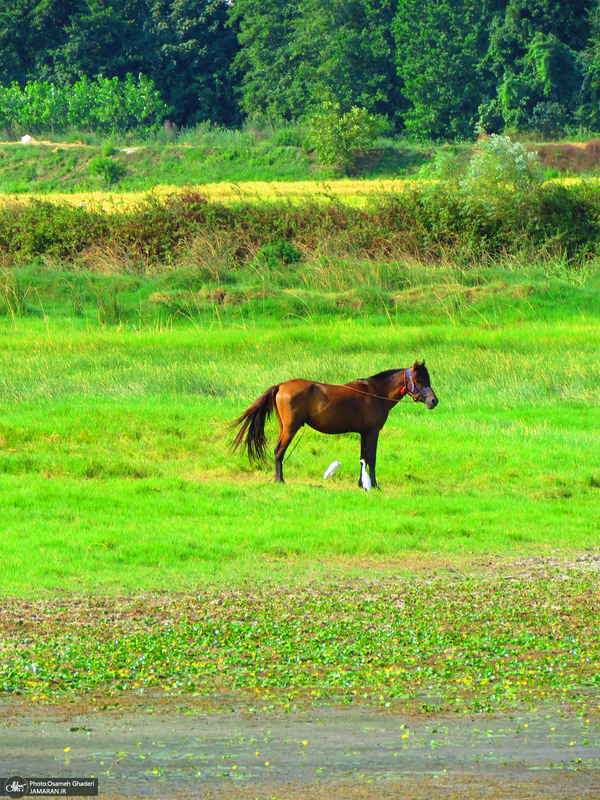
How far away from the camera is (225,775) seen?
4.97 metres

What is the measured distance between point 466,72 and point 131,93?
65.3ft

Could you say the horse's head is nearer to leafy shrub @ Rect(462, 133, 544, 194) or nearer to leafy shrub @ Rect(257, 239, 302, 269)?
leafy shrub @ Rect(257, 239, 302, 269)

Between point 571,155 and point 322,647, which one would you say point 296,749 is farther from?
point 571,155


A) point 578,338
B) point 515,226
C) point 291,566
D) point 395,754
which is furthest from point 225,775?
point 515,226

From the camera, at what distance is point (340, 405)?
38.2 feet

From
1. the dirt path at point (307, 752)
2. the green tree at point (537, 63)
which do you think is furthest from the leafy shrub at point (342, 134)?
the dirt path at point (307, 752)

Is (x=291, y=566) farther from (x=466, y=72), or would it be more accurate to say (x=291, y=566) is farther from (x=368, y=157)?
(x=466, y=72)

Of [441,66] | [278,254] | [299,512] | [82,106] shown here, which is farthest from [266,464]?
[82,106]

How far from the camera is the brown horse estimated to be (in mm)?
11633

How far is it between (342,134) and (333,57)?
11222 millimetres

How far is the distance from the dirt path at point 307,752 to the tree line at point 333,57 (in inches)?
2159

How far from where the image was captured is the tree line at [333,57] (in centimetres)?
5991

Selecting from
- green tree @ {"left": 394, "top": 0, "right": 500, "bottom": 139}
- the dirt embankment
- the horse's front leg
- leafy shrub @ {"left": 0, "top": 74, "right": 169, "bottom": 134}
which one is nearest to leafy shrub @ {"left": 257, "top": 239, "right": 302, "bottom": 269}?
the horse's front leg

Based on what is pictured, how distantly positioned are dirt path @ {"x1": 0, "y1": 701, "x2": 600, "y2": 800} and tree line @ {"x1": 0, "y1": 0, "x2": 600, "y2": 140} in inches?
2159
